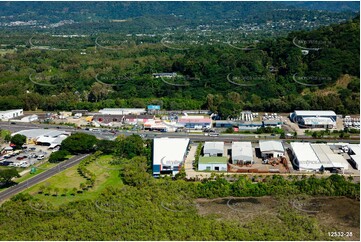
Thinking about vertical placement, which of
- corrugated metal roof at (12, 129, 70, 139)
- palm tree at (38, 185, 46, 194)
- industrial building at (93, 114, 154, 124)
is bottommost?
industrial building at (93, 114, 154, 124)

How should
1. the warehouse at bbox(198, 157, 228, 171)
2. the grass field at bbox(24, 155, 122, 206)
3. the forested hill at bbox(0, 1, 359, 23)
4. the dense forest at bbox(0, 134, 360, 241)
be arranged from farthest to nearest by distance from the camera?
the forested hill at bbox(0, 1, 359, 23) < the warehouse at bbox(198, 157, 228, 171) < the grass field at bbox(24, 155, 122, 206) < the dense forest at bbox(0, 134, 360, 241)

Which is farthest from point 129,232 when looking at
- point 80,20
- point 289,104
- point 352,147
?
point 80,20

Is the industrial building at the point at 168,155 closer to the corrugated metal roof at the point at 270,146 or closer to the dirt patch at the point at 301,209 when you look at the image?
the dirt patch at the point at 301,209

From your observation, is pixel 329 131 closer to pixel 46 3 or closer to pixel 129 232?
pixel 129 232

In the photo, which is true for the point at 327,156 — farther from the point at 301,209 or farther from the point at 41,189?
the point at 41,189

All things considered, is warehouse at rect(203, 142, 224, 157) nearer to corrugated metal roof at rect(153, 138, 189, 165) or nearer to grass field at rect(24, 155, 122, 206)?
corrugated metal roof at rect(153, 138, 189, 165)

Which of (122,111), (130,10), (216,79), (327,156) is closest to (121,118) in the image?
(122,111)

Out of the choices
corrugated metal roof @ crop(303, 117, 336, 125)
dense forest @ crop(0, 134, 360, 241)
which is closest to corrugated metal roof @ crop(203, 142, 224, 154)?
dense forest @ crop(0, 134, 360, 241)

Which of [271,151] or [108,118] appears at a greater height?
[271,151]
